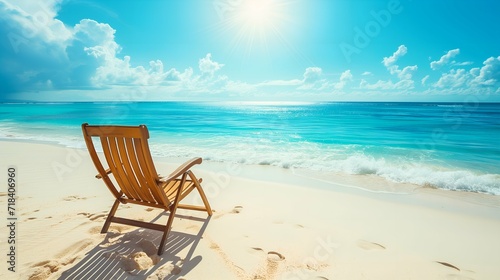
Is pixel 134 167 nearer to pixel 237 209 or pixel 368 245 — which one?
pixel 237 209

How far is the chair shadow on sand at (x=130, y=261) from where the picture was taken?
224cm

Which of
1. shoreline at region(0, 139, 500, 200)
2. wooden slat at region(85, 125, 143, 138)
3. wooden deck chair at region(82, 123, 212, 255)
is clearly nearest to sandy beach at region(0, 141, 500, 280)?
shoreline at region(0, 139, 500, 200)

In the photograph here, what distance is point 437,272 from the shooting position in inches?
95.3

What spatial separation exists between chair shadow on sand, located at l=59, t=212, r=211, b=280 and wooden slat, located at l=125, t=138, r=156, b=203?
506 mm

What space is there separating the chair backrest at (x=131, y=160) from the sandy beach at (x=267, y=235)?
0.56 m

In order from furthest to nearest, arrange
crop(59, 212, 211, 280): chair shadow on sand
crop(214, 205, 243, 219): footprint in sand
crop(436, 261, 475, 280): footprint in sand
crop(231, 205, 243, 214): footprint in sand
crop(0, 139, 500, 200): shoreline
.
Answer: crop(0, 139, 500, 200): shoreline
crop(231, 205, 243, 214): footprint in sand
crop(214, 205, 243, 219): footprint in sand
crop(436, 261, 475, 280): footprint in sand
crop(59, 212, 211, 280): chair shadow on sand

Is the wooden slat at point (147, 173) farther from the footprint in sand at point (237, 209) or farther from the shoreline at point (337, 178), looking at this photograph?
the shoreline at point (337, 178)

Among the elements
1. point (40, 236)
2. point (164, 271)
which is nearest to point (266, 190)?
point (164, 271)

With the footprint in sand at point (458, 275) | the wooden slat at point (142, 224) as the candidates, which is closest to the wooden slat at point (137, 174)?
the wooden slat at point (142, 224)

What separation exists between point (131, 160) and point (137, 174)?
0.16 m

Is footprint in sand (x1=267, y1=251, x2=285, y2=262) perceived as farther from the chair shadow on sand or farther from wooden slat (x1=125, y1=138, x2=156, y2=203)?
wooden slat (x1=125, y1=138, x2=156, y2=203)

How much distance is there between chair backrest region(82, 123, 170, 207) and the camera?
95.3 inches

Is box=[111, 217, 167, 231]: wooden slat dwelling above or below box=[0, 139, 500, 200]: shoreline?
above

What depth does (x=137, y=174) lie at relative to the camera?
8.43ft
